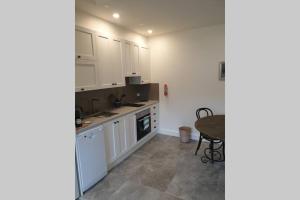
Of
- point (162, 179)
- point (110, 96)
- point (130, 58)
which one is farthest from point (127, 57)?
point (162, 179)

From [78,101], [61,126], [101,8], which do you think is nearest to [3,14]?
[61,126]

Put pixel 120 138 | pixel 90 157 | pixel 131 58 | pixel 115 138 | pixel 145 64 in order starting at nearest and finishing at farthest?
pixel 90 157 < pixel 115 138 < pixel 120 138 < pixel 131 58 < pixel 145 64

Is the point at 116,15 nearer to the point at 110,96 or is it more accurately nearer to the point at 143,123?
the point at 110,96

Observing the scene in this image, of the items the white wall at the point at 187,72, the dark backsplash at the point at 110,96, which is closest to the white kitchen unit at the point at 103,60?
the dark backsplash at the point at 110,96

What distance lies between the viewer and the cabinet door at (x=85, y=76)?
2350 millimetres

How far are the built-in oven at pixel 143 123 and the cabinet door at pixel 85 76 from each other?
1.12m

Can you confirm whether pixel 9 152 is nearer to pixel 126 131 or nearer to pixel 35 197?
pixel 35 197

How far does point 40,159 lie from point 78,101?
96.4 inches

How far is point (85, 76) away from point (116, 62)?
777 mm

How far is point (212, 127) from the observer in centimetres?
243

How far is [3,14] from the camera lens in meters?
0.35

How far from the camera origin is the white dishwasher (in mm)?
2074

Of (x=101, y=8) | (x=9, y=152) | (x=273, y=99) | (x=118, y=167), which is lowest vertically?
(x=118, y=167)

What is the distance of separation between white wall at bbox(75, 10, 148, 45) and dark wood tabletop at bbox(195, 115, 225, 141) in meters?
2.20
